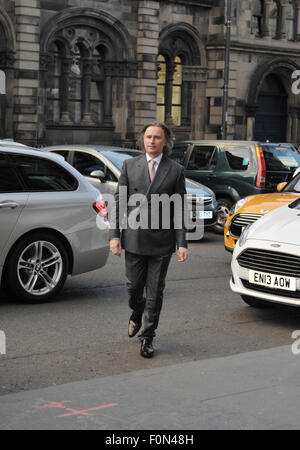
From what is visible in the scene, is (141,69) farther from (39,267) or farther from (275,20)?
(39,267)

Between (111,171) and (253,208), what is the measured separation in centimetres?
411

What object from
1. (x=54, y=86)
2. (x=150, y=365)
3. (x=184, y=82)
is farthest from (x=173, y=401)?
(x=184, y=82)

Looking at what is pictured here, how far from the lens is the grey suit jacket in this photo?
691 cm

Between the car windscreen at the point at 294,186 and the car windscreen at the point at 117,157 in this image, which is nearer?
the car windscreen at the point at 294,186

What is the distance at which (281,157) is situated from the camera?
1698 centimetres

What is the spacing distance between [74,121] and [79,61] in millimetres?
2106

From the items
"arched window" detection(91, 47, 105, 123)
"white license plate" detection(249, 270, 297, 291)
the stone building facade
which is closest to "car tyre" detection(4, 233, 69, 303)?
"white license plate" detection(249, 270, 297, 291)

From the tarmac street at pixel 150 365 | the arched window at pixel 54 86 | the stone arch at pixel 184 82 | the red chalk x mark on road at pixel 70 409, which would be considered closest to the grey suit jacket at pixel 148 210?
the tarmac street at pixel 150 365

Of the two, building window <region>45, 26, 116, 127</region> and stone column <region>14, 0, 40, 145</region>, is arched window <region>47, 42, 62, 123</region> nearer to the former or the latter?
building window <region>45, 26, 116, 127</region>

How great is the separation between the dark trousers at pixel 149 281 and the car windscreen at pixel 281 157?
10.0 metres

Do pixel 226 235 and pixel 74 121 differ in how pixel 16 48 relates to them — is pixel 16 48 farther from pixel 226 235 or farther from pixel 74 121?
pixel 226 235

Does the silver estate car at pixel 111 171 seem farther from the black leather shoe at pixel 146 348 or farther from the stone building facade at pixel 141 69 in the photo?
the stone building facade at pixel 141 69

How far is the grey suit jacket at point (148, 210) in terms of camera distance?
691 cm
